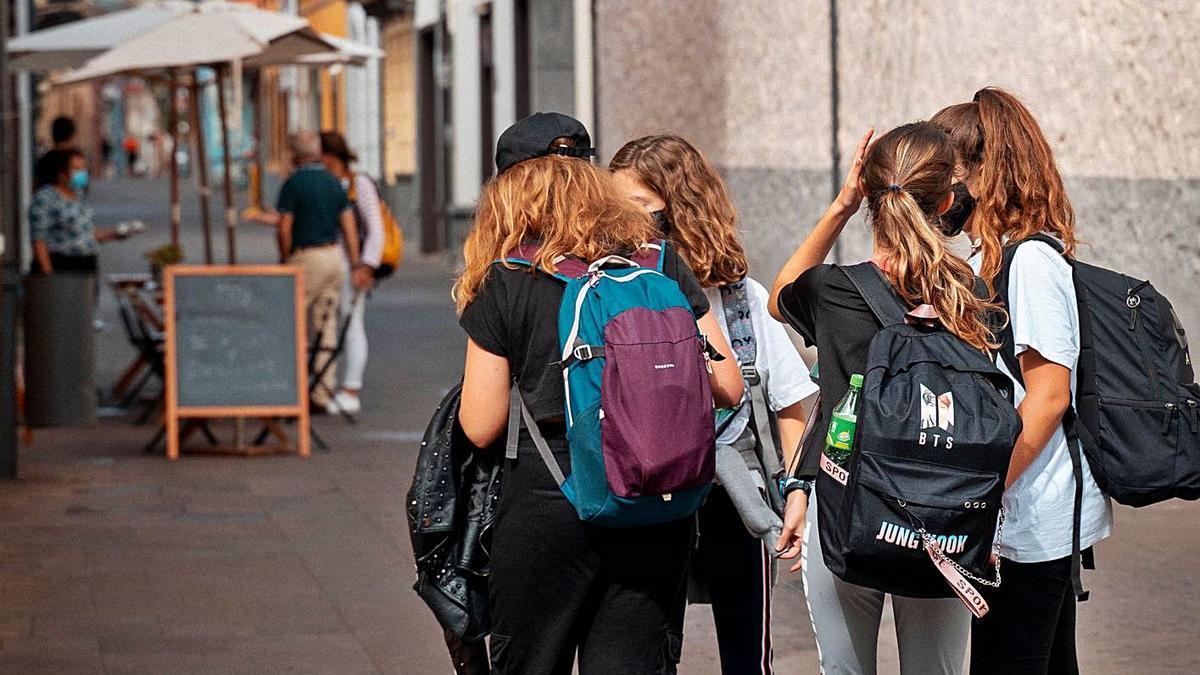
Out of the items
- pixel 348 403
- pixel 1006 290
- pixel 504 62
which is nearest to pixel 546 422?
pixel 1006 290

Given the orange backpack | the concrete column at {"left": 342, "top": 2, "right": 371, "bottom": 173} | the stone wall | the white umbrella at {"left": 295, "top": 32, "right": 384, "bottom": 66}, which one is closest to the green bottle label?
the stone wall

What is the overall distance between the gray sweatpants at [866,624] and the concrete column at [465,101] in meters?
23.0

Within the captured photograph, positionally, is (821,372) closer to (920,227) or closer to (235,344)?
(920,227)

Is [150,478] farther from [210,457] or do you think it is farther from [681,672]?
[681,672]

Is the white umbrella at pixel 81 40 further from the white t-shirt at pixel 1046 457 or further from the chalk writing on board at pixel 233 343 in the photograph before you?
the white t-shirt at pixel 1046 457

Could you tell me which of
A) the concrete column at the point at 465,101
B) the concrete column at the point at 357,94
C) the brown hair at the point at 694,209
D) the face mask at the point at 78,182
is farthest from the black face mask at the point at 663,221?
the concrete column at the point at 357,94

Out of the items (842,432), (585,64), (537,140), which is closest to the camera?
(842,432)

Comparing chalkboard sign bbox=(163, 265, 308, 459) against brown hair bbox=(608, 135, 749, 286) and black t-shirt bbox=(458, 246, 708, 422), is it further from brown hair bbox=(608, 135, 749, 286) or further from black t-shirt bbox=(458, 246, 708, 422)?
black t-shirt bbox=(458, 246, 708, 422)

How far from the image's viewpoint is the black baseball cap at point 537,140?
152 inches

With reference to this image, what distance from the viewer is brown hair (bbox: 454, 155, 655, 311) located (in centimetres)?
378

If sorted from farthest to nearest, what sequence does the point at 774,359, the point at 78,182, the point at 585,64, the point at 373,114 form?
the point at 373,114, the point at 585,64, the point at 78,182, the point at 774,359

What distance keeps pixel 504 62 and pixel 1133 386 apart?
21571 millimetres

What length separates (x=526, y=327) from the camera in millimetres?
3787

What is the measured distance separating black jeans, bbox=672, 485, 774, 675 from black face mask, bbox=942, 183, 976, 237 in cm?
97
